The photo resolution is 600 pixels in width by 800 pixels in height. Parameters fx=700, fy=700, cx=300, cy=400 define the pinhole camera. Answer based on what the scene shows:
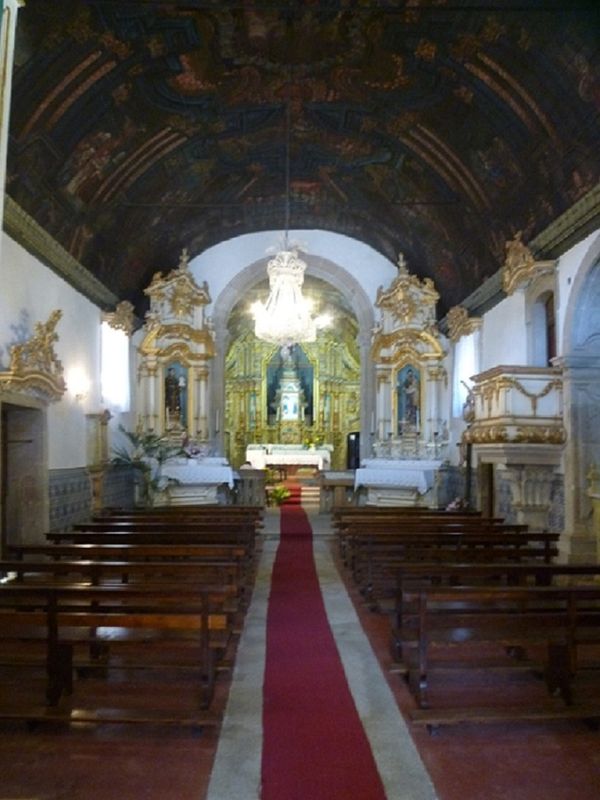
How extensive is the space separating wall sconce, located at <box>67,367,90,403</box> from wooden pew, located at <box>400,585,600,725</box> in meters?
8.92

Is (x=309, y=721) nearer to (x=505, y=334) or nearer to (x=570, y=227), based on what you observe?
(x=570, y=227)

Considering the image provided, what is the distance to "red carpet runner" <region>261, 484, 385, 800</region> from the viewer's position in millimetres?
3402

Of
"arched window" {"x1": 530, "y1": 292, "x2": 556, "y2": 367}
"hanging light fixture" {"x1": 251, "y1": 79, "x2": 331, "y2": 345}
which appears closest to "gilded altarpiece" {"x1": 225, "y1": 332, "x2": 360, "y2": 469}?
"hanging light fixture" {"x1": 251, "y1": 79, "x2": 331, "y2": 345}

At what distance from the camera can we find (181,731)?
4.03m

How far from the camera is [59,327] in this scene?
11531 millimetres

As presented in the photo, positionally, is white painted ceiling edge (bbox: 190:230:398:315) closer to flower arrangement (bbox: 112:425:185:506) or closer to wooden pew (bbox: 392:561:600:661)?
flower arrangement (bbox: 112:425:185:506)

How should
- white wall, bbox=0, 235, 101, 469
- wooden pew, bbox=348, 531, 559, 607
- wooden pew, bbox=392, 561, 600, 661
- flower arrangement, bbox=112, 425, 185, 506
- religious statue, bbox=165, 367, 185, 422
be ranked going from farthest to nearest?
religious statue, bbox=165, 367, 185, 422, flower arrangement, bbox=112, 425, 185, 506, white wall, bbox=0, 235, 101, 469, wooden pew, bbox=348, 531, 559, 607, wooden pew, bbox=392, 561, 600, 661

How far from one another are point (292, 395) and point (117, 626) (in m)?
22.9

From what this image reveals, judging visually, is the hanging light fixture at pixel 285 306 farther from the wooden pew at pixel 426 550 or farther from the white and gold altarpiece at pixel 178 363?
the wooden pew at pixel 426 550

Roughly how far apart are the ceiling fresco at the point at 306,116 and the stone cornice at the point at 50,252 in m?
0.24

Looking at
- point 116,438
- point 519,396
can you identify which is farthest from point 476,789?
point 116,438

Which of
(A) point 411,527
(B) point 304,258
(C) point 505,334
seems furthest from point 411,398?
(A) point 411,527

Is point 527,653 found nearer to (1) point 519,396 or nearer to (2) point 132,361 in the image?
(1) point 519,396

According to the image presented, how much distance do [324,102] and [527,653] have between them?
9517 mm
